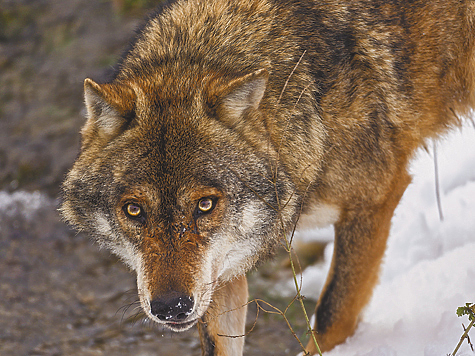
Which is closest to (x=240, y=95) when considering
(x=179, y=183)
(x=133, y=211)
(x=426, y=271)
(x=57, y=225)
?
(x=179, y=183)

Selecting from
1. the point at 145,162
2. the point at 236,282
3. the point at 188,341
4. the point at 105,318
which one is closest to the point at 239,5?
the point at 145,162

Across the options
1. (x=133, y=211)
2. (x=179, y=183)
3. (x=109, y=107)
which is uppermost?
(x=109, y=107)

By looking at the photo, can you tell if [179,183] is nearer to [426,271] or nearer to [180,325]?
[180,325]

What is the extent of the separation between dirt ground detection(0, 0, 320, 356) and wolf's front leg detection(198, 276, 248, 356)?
0.79 m

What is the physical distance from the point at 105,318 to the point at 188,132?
2931 millimetres

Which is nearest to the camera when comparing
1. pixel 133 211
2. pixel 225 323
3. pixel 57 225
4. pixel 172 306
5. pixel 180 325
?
pixel 172 306

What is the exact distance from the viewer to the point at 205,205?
10.1 feet

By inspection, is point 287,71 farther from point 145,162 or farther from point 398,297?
point 398,297

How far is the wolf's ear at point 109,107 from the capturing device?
3.13 m

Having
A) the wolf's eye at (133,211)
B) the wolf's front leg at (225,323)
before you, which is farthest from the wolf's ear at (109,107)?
the wolf's front leg at (225,323)

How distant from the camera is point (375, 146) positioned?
12.0 ft

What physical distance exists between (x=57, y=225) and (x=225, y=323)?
12.6 ft

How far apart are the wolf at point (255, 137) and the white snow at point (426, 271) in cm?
35

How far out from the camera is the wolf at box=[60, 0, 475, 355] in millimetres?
3062
